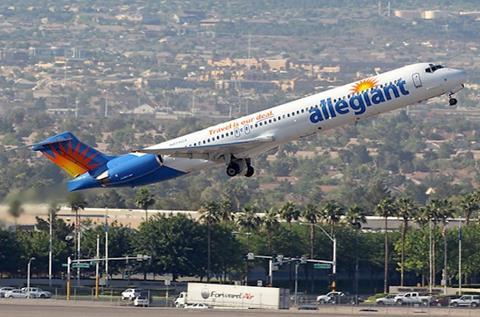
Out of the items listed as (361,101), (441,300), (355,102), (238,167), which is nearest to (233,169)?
(238,167)

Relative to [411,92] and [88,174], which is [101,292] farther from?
[411,92]

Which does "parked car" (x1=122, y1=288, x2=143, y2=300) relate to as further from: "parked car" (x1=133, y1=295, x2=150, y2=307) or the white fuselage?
the white fuselage

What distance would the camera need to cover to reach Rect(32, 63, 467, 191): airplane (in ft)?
423

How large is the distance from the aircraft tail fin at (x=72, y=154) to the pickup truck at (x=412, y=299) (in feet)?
178

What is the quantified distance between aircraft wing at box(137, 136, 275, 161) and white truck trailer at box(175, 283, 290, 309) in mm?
24911

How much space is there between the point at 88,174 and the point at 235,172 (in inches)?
457

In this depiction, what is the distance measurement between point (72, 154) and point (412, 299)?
195 ft

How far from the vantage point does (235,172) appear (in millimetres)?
133250

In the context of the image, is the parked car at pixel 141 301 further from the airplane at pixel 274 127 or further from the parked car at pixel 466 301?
the airplane at pixel 274 127

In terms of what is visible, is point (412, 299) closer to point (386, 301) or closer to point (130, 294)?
point (386, 301)

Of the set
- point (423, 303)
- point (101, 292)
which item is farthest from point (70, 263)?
point (423, 303)

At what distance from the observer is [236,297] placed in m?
163

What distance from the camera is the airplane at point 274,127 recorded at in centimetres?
12888

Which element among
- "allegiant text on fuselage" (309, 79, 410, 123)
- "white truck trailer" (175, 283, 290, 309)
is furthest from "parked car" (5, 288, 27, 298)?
"allegiant text on fuselage" (309, 79, 410, 123)
